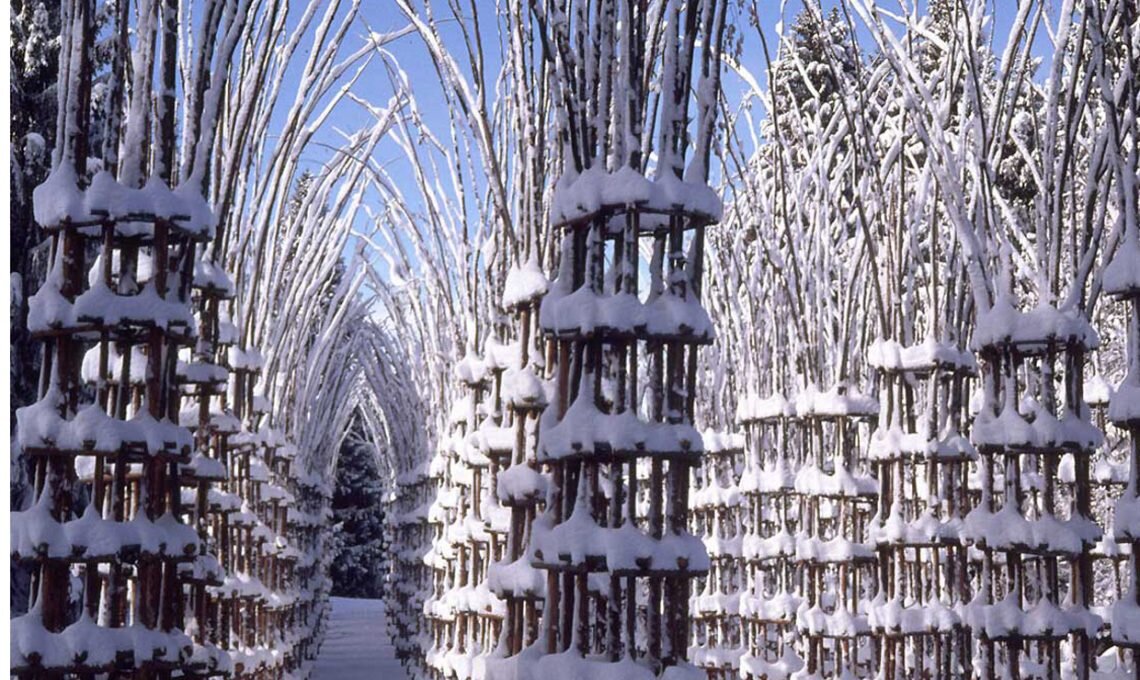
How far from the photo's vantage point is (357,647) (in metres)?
30.0

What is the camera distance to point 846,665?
407 inches

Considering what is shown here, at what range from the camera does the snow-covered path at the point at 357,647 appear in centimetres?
2338

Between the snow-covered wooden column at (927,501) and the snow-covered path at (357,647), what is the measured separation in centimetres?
1406

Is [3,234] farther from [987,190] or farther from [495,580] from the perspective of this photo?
[987,190]

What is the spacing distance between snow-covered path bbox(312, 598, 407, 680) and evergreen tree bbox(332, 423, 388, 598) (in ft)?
8.44

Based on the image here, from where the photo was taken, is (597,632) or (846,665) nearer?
(597,632)

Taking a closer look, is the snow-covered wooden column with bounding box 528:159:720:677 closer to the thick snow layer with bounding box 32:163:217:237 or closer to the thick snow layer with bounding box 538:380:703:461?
the thick snow layer with bounding box 538:380:703:461

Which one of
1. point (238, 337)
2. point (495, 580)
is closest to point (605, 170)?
point (495, 580)

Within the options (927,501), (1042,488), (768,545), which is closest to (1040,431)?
(1042,488)

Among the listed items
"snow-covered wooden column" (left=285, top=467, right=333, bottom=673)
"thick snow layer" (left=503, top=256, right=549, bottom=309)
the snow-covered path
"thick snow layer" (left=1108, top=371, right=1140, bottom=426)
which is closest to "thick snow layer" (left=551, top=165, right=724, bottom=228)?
"thick snow layer" (left=1108, top=371, right=1140, bottom=426)

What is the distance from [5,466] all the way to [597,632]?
1.93 meters

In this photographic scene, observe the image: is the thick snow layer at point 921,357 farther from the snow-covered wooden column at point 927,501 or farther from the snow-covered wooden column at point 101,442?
the snow-covered wooden column at point 101,442

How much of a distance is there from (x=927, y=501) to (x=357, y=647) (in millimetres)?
22686

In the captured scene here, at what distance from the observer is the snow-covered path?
920 inches
